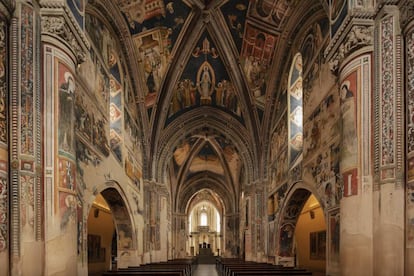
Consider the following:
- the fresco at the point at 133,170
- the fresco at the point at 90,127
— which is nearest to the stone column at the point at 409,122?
the fresco at the point at 90,127

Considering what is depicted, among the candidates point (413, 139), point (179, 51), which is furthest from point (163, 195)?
point (413, 139)

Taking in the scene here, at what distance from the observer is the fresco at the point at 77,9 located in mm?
8955

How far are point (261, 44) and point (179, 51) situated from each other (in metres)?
3.75

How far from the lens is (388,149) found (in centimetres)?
756

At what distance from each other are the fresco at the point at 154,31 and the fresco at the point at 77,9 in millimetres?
6059

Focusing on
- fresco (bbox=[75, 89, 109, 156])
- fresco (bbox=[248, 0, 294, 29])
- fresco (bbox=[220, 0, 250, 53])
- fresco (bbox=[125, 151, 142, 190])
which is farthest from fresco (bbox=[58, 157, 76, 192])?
fresco (bbox=[220, 0, 250, 53])

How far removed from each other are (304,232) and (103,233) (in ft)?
31.7

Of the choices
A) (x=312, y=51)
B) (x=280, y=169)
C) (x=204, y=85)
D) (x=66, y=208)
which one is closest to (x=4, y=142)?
(x=66, y=208)

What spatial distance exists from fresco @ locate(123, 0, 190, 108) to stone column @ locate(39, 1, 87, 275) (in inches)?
305

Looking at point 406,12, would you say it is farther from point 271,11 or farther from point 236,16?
point 236,16

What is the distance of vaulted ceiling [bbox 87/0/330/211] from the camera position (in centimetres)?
1647

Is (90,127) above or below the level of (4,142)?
above

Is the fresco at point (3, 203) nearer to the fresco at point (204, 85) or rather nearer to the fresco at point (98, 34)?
the fresco at point (98, 34)

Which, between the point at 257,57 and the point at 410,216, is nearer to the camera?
the point at 410,216
